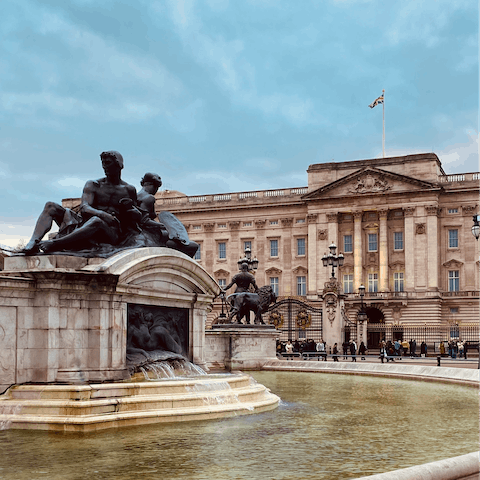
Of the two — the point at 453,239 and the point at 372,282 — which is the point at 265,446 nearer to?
the point at 372,282

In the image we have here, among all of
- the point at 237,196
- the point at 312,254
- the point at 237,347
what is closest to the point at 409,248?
the point at 312,254

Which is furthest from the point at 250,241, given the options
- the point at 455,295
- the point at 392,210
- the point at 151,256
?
the point at 151,256

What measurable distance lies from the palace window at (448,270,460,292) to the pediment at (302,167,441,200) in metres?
8.32

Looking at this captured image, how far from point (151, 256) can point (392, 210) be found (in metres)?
61.9

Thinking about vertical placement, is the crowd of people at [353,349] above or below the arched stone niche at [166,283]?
below

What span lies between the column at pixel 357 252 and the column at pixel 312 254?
3.89 m

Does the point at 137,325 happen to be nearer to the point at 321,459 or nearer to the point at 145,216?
the point at 145,216

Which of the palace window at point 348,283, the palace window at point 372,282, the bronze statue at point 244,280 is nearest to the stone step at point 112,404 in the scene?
the bronze statue at point 244,280

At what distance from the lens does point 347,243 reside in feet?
239

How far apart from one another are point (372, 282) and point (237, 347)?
50170mm

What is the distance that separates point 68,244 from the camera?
10.8m

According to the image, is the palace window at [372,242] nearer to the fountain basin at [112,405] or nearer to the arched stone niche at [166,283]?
the arched stone niche at [166,283]

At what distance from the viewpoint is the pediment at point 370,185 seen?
68744 millimetres

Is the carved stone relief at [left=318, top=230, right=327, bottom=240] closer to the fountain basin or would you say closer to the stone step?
the fountain basin
